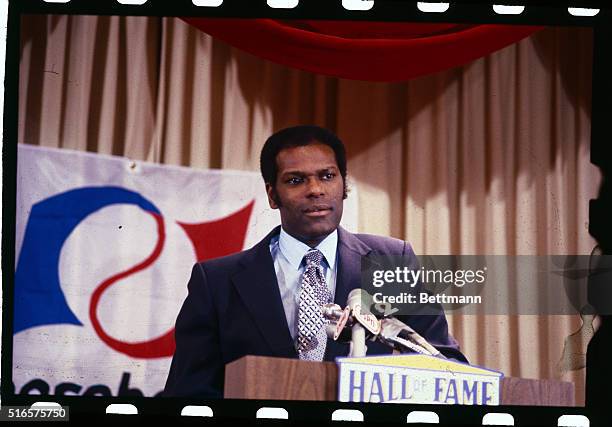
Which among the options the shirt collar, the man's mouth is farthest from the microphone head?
the man's mouth

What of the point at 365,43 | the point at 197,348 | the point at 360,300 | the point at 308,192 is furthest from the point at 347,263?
the point at 365,43

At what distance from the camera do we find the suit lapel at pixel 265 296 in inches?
107

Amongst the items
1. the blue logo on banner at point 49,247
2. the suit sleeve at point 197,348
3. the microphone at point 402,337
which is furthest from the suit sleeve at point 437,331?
the blue logo on banner at point 49,247

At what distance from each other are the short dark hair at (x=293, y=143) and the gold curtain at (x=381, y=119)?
0.08 feet

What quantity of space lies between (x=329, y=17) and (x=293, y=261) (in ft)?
2.37

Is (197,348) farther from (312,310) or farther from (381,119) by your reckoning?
(381,119)

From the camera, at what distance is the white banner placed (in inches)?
108

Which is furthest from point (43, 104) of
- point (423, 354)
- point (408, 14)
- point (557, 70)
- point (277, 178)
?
point (557, 70)

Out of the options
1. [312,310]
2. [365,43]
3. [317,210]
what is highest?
[365,43]

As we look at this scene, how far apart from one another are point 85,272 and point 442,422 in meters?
1.10

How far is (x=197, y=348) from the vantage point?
272 cm

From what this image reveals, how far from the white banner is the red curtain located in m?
0.37

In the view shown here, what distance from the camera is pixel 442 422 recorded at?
2.71m

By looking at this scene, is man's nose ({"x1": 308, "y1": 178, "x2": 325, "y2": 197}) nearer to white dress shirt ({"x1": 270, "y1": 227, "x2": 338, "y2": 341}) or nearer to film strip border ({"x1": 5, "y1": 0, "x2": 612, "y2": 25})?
white dress shirt ({"x1": 270, "y1": 227, "x2": 338, "y2": 341})
